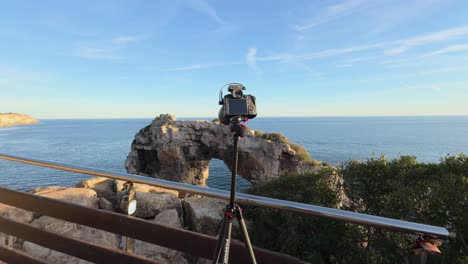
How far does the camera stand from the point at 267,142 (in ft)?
105

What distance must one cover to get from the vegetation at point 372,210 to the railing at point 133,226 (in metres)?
2.81

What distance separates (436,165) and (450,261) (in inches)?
136

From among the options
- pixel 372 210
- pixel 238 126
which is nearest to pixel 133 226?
pixel 238 126

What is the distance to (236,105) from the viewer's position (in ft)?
5.19

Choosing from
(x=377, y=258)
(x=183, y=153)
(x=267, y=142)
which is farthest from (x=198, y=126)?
(x=377, y=258)

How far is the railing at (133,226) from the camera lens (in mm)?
1461

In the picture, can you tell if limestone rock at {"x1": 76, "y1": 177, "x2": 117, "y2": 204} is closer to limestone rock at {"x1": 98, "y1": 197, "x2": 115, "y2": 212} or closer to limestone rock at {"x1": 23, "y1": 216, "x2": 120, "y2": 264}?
limestone rock at {"x1": 98, "y1": 197, "x2": 115, "y2": 212}

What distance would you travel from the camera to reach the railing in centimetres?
146

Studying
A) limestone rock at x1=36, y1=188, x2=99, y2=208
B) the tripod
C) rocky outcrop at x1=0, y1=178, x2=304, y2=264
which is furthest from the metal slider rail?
limestone rock at x1=36, y1=188, x2=99, y2=208

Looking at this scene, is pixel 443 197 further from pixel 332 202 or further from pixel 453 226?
pixel 332 202

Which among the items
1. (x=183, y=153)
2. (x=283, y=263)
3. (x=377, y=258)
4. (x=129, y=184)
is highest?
(x=129, y=184)

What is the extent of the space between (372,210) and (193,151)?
28967mm

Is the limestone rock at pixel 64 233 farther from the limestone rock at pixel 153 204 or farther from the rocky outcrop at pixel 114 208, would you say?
the limestone rock at pixel 153 204

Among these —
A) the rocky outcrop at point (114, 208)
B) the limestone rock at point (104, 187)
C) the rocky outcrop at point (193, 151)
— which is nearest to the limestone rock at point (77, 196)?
the rocky outcrop at point (114, 208)
